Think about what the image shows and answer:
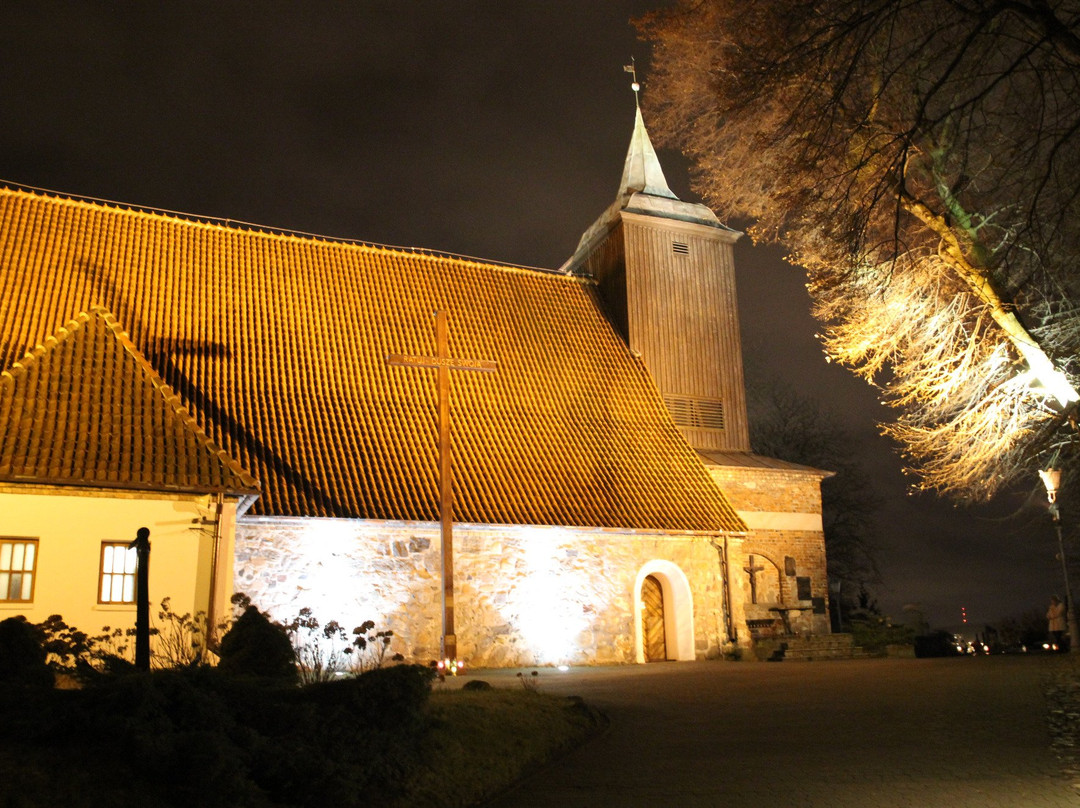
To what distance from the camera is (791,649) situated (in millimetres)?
18078

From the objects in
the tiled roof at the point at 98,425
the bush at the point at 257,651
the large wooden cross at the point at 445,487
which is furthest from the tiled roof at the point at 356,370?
the bush at the point at 257,651

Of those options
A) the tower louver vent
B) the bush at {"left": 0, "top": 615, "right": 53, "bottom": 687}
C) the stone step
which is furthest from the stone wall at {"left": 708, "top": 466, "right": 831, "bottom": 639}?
the bush at {"left": 0, "top": 615, "right": 53, "bottom": 687}

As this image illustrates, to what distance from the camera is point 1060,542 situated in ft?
55.2

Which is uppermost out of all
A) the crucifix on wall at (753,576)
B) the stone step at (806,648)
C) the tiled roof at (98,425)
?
the tiled roof at (98,425)

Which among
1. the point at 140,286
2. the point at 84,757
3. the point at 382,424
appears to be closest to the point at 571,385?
the point at 382,424

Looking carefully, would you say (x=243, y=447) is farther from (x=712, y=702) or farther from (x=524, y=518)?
(x=712, y=702)

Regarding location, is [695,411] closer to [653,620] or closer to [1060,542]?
[653,620]

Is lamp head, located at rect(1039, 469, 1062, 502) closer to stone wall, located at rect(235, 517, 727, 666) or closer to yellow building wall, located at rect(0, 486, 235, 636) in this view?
stone wall, located at rect(235, 517, 727, 666)

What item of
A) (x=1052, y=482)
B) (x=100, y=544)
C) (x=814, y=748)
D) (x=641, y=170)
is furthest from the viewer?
(x=641, y=170)

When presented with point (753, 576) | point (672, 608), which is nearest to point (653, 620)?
point (672, 608)

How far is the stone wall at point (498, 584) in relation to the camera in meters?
14.8

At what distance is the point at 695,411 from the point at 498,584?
7.86m

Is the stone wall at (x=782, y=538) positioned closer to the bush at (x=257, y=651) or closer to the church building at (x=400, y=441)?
the church building at (x=400, y=441)

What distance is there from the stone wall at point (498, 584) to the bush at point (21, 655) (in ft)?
26.6
